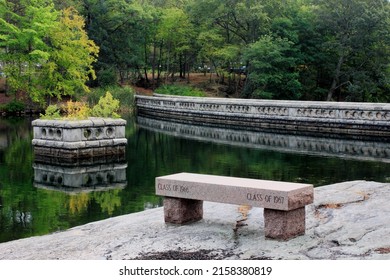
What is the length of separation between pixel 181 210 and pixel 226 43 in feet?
160

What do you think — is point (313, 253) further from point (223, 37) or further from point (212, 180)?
point (223, 37)

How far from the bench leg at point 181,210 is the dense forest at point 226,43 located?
122 feet

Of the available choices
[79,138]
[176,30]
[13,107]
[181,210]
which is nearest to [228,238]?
[181,210]

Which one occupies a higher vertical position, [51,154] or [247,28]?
[247,28]

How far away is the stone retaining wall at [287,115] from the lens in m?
32.5

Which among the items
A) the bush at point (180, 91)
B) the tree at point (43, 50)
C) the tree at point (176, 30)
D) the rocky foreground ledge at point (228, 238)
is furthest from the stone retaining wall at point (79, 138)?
the tree at point (176, 30)

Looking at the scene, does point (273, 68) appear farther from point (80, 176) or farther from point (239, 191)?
point (239, 191)

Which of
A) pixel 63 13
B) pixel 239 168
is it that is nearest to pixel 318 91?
pixel 63 13

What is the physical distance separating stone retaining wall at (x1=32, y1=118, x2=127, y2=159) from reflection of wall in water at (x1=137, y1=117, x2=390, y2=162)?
7.16 meters

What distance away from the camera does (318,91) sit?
5409cm

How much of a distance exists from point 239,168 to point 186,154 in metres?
4.86

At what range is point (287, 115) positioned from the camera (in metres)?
37.2

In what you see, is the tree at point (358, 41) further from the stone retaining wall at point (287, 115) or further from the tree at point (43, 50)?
the tree at point (43, 50)

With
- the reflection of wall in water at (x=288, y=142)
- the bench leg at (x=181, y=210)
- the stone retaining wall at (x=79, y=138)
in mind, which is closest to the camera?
the bench leg at (x=181, y=210)
